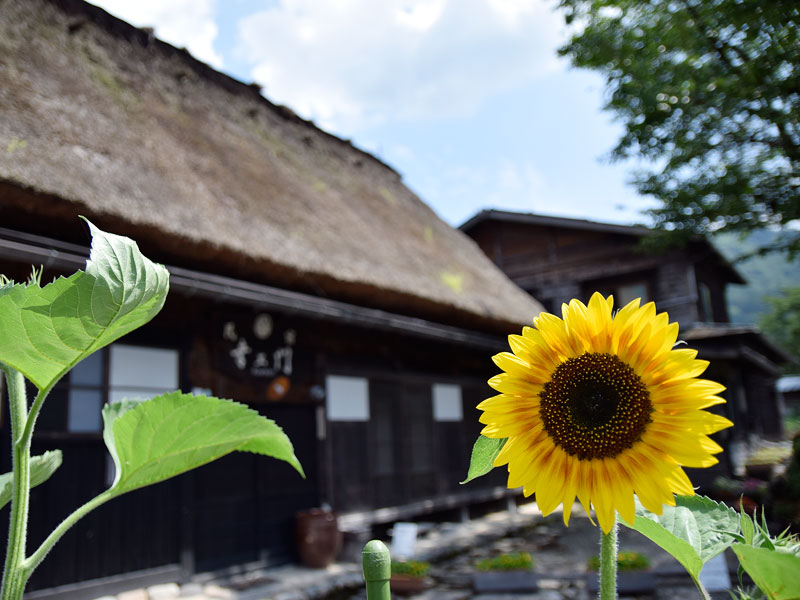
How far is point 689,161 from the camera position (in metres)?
7.95

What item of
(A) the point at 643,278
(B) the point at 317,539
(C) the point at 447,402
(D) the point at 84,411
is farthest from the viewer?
(A) the point at 643,278

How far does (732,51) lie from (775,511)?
5.20m

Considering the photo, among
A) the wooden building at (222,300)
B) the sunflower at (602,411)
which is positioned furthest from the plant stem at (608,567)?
the wooden building at (222,300)

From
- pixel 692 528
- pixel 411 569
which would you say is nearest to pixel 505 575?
pixel 411 569

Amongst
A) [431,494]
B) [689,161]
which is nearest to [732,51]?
[689,161]

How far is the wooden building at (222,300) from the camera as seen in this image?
15.9ft

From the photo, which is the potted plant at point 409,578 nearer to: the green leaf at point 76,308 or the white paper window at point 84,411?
the white paper window at point 84,411

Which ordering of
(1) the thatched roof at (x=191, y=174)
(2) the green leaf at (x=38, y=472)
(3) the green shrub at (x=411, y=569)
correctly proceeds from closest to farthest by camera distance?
1. (2) the green leaf at (x=38, y=472)
2. (1) the thatched roof at (x=191, y=174)
3. (3) the green shrub at (x=411, y=569)

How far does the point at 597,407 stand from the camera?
60 centimetres

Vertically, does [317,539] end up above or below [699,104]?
below

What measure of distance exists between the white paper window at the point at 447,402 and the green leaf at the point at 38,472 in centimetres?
846

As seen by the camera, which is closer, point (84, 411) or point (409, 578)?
point (84, 411)

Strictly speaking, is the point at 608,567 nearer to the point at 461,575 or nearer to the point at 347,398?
the point at 461,575

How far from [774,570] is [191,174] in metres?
6.25
